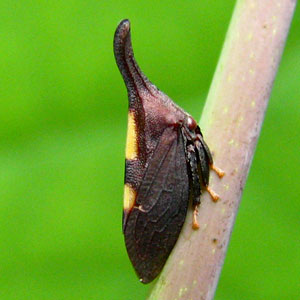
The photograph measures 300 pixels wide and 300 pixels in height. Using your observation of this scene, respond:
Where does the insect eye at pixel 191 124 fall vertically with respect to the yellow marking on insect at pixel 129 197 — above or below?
above

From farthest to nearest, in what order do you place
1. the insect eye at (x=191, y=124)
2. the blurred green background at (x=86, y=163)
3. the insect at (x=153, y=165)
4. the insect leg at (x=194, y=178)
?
the blurred green background at (x=86, y=163), the insect eye at (x=191, y=124), the insect at (x=153, y=165), the insect leg at (x=194, y=178)

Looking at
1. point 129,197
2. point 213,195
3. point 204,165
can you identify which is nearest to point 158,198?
point 129,197

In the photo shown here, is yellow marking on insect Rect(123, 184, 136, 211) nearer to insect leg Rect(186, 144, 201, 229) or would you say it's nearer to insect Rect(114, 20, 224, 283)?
insect Rect(114, 20, 224, 283)

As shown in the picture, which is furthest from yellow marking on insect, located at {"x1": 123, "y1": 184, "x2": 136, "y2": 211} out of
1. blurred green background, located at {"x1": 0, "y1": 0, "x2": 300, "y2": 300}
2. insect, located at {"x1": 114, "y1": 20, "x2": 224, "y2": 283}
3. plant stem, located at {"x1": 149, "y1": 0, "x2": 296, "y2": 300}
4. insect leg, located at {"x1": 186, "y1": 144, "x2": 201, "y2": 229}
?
blurred green background, located at {"x1": 0, "y1": 0, "x2": 300, "y2": 300}

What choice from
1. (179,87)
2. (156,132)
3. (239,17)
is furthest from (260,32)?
(179,87)

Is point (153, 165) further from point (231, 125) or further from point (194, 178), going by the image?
point (231, 125)

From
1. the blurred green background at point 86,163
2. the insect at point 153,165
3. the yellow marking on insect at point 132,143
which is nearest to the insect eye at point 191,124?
the insect at point 153,165

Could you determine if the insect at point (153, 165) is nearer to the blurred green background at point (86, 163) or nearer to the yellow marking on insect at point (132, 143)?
the yellow marking on insect at point (132, 143)
